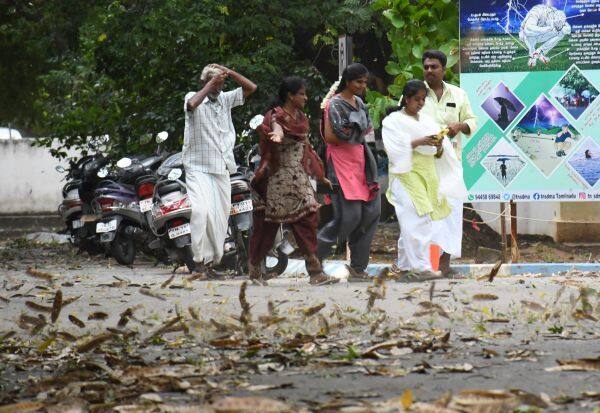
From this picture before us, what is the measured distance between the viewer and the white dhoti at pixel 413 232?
38.2 ft

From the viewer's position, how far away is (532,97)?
13328 mm

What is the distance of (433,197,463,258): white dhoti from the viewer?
39.0 ft

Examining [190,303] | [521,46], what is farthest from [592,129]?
[190,303]

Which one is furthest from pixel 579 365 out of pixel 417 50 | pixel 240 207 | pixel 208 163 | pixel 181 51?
pixel 181 51

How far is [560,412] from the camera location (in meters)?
5.14

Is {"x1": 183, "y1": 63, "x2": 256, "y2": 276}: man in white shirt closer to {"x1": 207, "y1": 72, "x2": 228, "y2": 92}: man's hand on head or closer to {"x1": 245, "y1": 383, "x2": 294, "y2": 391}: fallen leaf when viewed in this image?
{"x1": 207, "y1": 72, "x2": 228, "y2": 92}: man's hand on head

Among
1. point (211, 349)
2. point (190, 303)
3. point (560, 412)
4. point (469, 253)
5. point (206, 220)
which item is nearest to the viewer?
point (560, 412)

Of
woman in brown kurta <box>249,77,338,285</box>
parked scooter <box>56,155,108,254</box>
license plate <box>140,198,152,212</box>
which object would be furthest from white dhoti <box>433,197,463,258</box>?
parked scooter <box>56,155,108,254</box>

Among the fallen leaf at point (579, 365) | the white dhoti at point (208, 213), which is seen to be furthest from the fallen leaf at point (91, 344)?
the white dhoti at point (208, 213)

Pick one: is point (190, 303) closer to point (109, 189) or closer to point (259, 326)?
point (259, 326)

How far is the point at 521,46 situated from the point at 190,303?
503 centimetres

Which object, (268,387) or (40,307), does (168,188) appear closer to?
(40,307)

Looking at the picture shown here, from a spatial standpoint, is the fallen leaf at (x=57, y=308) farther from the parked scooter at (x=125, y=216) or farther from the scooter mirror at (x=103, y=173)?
the scooter mirror at (x=103, y=173)

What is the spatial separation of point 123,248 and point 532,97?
486cm
